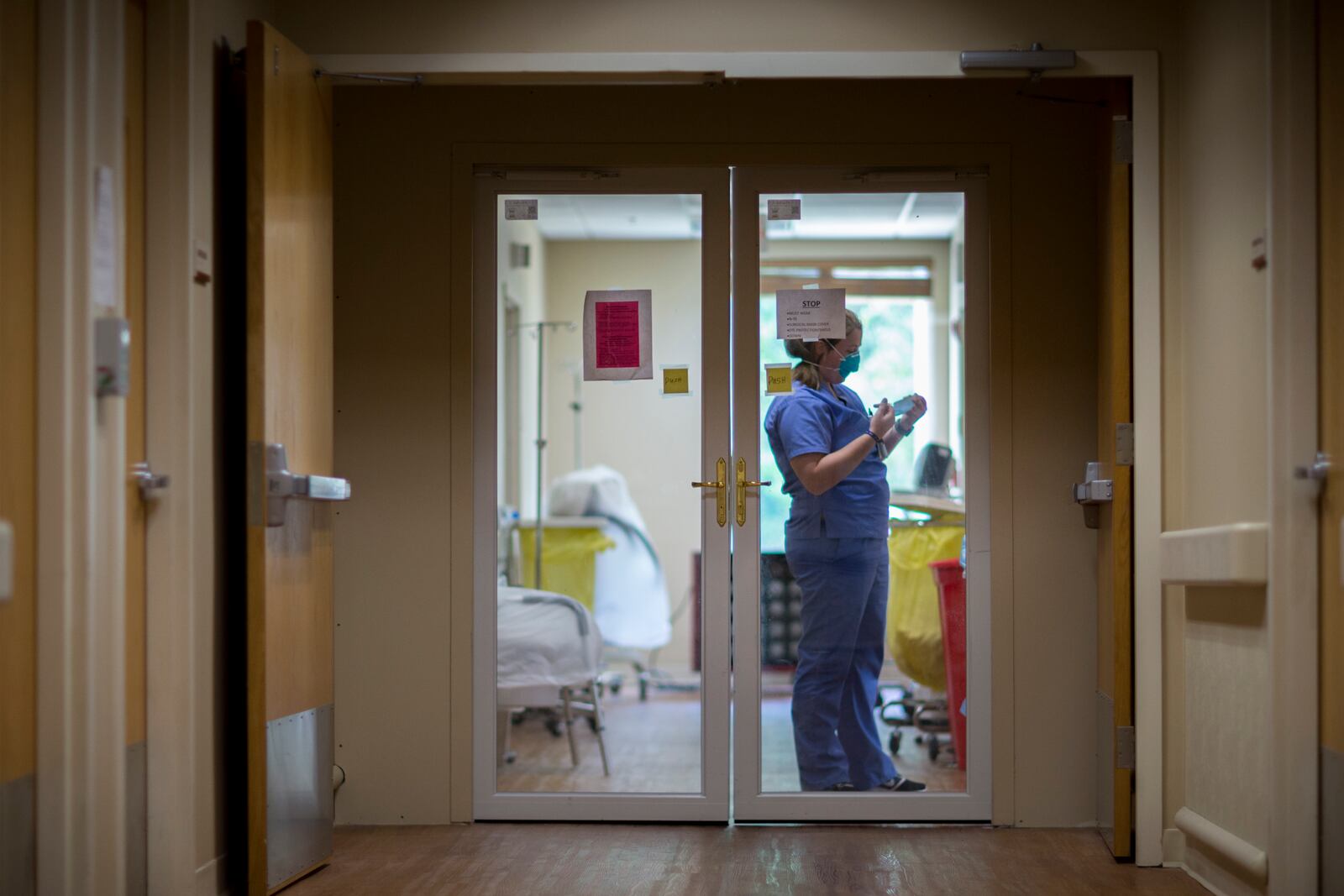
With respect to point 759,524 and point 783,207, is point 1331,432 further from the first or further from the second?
point 783,207

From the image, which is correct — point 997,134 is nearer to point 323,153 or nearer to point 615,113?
point 615,113

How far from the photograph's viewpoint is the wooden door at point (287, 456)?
10.3 feet

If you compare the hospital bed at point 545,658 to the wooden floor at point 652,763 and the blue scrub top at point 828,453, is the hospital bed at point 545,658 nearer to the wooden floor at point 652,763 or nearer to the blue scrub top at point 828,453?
the wooden floor at point 652,763

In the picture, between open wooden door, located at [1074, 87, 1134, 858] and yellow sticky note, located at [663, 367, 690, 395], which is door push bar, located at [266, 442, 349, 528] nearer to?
yellow sticky note, located at [663, 367, 690, 395]

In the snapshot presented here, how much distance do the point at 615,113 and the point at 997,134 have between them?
3.69 ft

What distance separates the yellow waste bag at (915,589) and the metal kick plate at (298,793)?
5.47 feet

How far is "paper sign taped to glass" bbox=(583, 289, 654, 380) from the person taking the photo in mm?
4078

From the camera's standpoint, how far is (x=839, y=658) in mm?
4074

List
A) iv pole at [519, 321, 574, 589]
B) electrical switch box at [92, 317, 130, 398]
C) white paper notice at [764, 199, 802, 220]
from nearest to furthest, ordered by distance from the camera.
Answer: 1. electrical switch box at [92, 317, 130, 398]
2. white paper notice at [764, 199, 802, 220]
3. iv pole at [519, 321, 574, 589]

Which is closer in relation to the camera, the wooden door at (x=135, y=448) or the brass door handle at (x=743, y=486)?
the wooden door at (x=135, y=448)

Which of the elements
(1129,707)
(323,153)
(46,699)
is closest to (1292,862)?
(1129,707)

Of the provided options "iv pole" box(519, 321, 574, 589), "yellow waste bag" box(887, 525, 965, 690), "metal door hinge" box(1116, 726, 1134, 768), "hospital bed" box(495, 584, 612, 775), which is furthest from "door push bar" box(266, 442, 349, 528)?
"metal door hinge" box(1116, 726, 1134, 768)

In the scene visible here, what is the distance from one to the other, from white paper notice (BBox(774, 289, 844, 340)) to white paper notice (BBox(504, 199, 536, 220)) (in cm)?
80

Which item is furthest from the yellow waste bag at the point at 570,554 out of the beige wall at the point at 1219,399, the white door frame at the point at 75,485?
the white door frame at the point at 75,485
